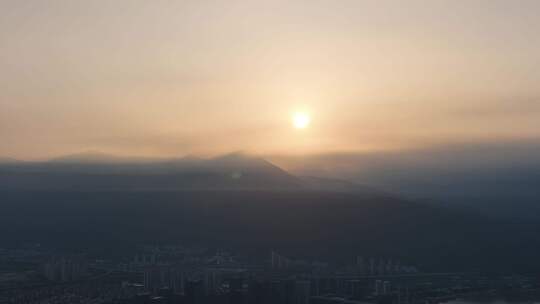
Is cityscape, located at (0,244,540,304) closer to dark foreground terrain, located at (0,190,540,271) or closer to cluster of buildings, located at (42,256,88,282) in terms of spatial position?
cluster of buildings, located at (42,256,88,282)

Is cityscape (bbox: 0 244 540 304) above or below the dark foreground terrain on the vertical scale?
below

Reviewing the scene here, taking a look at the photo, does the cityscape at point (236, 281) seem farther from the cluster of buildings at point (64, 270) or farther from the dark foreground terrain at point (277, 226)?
the dark foreground terrain at point (277, 226)

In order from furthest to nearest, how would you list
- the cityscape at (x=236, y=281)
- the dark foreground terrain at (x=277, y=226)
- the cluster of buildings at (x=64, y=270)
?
1. the dark foreground terrain at (x=277, y=226)
2. the cluster of buildings at (x=64, y=270)
3. the cityscape at (x=236, y=281)

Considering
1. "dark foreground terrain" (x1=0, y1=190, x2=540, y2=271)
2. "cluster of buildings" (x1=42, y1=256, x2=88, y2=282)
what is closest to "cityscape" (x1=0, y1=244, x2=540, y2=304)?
"cluster of buildings" (x1=42, y1=256, x2=88, y2=282)

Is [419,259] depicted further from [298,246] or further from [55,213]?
[55,213]

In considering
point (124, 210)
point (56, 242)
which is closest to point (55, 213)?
point (124, 210)

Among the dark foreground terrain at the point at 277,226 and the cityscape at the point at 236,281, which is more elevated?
the dark foreground terrain at the point at 277,226

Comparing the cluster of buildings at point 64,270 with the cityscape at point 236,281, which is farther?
the cluster of buildings at point 64,270

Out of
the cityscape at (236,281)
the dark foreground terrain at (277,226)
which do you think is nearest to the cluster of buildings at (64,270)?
the cityscape at (236,281)

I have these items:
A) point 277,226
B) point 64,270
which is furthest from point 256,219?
point 64,270

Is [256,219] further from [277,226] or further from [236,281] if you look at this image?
[236,281]

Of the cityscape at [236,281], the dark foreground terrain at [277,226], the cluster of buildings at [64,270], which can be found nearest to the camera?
the cityscape at [236,281]
